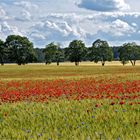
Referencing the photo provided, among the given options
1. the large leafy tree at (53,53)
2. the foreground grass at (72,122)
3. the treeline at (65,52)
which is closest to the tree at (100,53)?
the treeline at (65,52)

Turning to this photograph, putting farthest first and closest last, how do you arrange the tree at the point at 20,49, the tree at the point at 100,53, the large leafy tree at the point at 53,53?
the large leafy tree at the point at 53,53
the tree at the point at 100,53
the tree at the point at 20,49

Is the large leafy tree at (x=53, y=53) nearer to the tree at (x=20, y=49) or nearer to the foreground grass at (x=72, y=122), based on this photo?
the tree at (x=20, y=49)

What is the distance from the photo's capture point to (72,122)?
30.4 feet

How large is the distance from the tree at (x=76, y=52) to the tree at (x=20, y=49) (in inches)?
658

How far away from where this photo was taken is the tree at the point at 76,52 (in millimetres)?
131750

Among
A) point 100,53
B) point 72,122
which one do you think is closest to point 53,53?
point 100,53

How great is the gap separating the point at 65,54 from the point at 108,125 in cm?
12788

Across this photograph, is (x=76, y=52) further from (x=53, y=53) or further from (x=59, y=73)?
(x=59, y=73)

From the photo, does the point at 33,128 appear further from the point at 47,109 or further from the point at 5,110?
the point at 5,110

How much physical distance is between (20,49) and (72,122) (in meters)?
112

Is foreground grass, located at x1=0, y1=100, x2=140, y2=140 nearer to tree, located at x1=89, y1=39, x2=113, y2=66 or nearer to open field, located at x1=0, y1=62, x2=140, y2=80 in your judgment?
open field, located at x1=0, y1=62, x2=140, y2=80

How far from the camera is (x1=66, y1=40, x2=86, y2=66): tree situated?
5187 inches

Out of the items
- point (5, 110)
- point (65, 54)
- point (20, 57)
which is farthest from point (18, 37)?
point (5, 110)

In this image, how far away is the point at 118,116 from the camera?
9.56 meters
